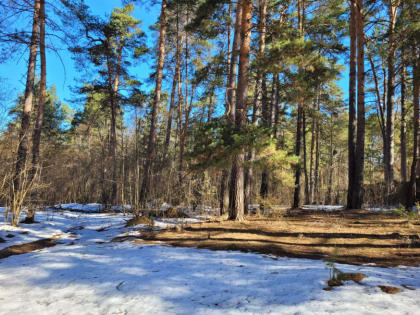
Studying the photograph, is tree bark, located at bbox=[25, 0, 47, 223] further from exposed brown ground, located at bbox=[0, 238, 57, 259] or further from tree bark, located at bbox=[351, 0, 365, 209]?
tree bark, located at bbox=[351, 0, 365, 209]

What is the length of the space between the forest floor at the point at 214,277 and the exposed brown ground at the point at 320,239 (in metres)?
0.03

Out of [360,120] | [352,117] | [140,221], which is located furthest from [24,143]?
[352,117]

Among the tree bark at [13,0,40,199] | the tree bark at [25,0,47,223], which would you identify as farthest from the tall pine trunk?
the tree bark at [25,0,47,223]

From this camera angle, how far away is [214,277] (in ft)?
8.90

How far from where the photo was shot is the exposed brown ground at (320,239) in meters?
3.71

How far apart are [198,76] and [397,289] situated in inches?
236

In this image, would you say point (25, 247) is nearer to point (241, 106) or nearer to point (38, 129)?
point (38, 129)

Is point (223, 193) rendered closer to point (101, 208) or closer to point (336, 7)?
point (101, 208)

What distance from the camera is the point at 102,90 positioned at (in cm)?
1400

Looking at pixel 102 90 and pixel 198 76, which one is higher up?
pixel 102 90

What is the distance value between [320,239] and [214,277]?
2986 millimetres

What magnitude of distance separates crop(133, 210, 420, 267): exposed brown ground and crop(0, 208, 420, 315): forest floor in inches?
1.2

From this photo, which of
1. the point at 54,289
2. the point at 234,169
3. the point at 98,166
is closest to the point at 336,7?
the point at 234,169

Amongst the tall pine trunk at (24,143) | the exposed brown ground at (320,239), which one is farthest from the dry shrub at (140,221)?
the tall pine trunk at (24,143)
